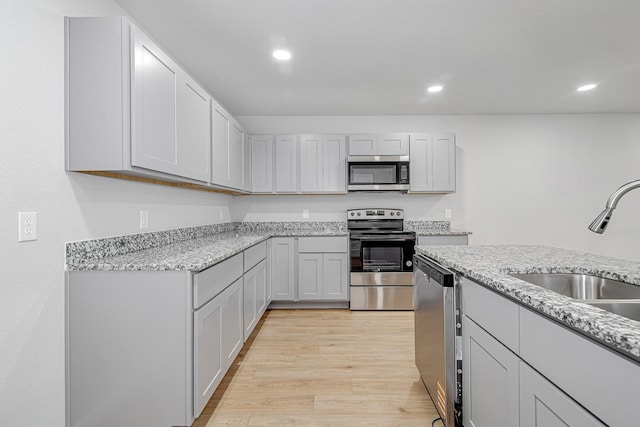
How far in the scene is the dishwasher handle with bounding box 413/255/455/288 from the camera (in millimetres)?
1497

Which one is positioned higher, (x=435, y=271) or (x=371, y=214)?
(x=371, y=214)

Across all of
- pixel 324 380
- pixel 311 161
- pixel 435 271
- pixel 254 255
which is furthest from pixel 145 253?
pixel 311 161

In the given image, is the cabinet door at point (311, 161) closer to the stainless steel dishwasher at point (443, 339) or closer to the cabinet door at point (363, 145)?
the cabinet door at point (363, 145)

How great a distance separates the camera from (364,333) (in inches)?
115

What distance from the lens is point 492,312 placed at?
1229mm

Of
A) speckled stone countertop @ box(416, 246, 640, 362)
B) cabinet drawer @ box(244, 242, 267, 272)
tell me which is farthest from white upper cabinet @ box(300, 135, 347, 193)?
speckled stone countertop @ box(416, 246, 640, 362)

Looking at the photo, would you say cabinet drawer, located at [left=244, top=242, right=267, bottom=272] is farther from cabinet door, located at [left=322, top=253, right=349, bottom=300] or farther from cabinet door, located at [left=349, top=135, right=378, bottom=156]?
cabinet door, located at [left=349, top=135, right=378, bottom=156]

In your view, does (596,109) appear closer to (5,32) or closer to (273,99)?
(273,99)

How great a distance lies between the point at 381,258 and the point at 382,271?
153 millimetres

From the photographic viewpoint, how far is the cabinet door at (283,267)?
11.8 ft

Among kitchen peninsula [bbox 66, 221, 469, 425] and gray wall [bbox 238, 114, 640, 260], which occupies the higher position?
gray wall [bbox 238, 114, 640, 260]

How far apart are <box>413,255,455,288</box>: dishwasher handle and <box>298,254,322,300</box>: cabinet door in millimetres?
1766

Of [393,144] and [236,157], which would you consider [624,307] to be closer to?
[393,144]

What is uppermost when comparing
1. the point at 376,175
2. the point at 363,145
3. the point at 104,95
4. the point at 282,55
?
the point at 282,55
